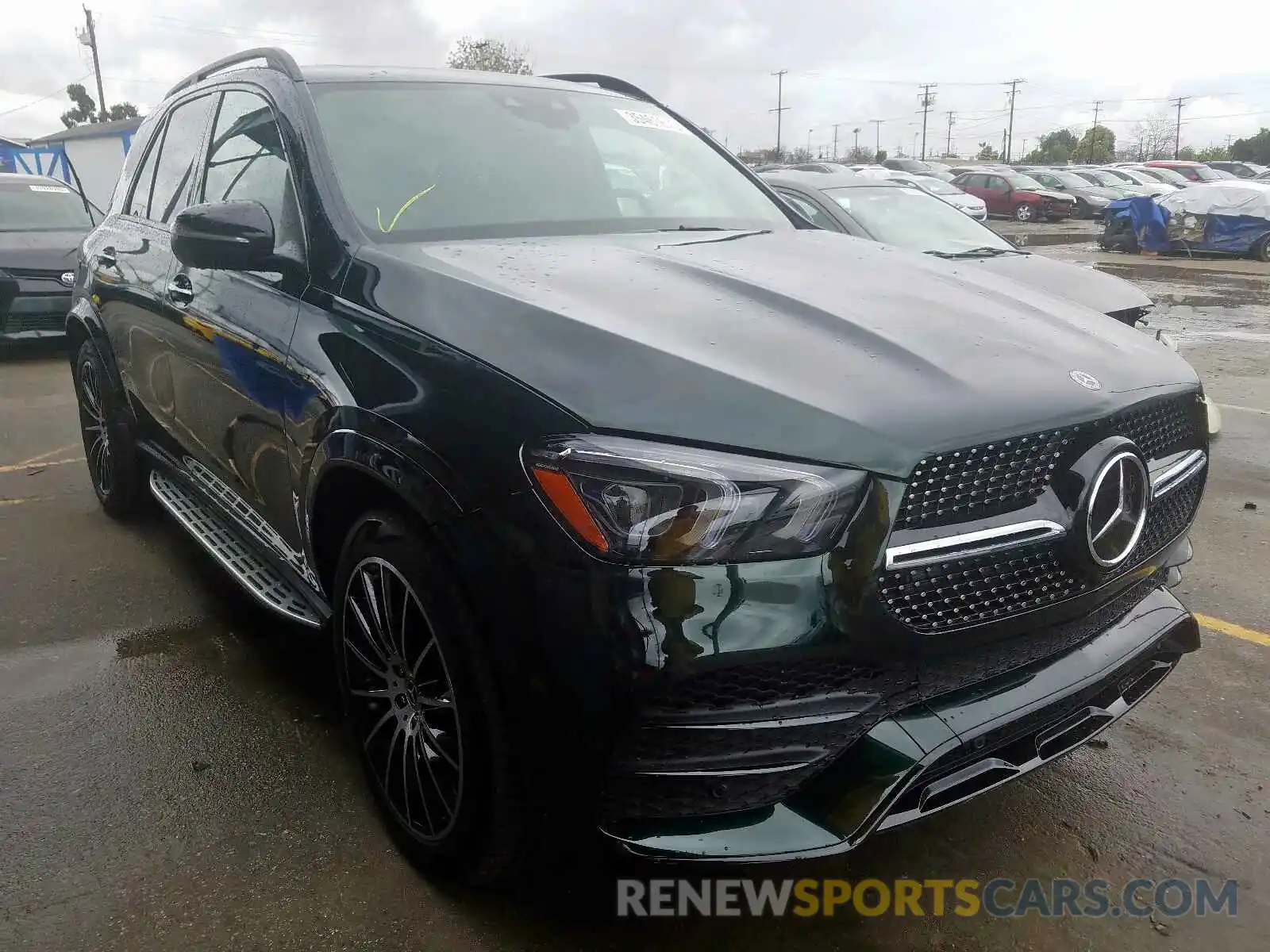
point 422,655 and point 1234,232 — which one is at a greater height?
point 422,655

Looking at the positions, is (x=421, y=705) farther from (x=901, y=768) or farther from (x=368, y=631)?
(x=901, y=768)

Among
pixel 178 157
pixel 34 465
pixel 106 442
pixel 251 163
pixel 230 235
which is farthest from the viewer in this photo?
pixel 34 465

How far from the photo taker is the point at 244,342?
2.81 meters

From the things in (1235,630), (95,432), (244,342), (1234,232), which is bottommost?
(1235,630)

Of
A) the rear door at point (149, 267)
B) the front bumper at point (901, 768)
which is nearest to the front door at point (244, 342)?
the rear door at point (149, 267)

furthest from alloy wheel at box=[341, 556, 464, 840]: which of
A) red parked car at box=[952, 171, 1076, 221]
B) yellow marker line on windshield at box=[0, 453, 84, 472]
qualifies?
red parked car at box=[952, 171, 1076, 221]

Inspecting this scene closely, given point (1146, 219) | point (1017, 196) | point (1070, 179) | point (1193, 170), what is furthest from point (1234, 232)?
point (1193, 170)

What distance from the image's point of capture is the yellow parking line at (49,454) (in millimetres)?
6043

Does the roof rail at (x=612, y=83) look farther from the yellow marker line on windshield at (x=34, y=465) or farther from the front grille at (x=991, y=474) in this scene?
the yellow marker line on windshield at (x=34, y=465)

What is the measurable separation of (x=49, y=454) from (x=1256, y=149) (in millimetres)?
79526

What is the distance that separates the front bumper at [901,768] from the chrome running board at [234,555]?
1.34m

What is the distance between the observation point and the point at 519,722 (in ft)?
5.97

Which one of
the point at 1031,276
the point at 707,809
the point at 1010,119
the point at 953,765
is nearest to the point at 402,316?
the point at 707,809

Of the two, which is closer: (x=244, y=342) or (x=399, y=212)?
(x=399, y=212)
